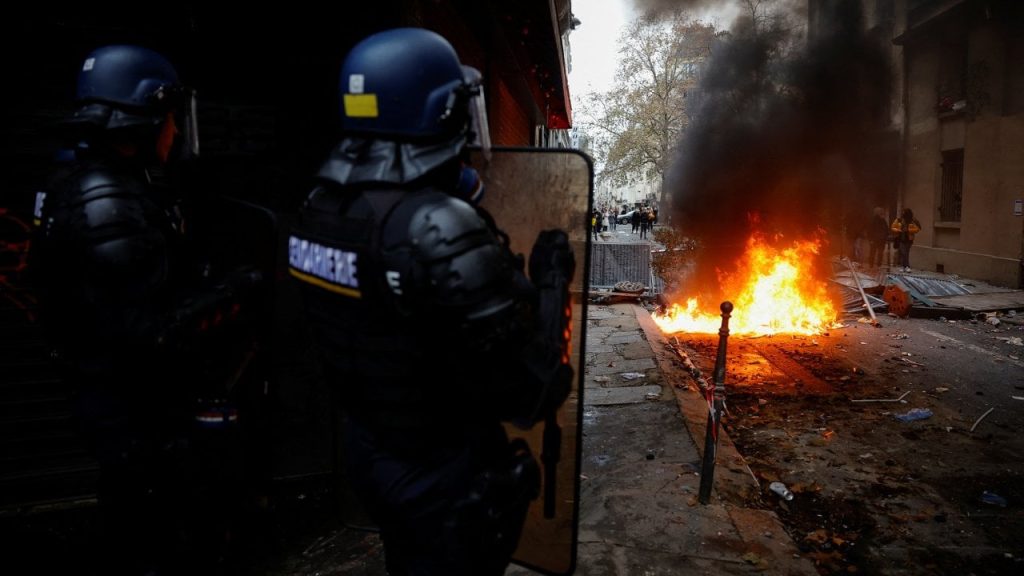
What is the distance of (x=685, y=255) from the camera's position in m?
13.0

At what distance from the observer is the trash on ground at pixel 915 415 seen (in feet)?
18.4

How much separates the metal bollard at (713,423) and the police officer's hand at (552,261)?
2.24 metres

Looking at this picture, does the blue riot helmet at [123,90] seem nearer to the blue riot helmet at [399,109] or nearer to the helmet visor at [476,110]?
the blue riot helmet at [399,109]

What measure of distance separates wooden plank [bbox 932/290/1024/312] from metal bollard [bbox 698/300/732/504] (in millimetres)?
9675

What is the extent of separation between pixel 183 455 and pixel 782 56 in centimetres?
1660

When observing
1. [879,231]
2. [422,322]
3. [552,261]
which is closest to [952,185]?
[879,231]

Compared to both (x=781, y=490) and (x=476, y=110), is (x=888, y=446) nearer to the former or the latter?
(x=781, y=490)

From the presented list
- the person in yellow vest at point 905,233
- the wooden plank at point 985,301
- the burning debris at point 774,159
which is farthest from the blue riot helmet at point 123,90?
the person in yellow vest at point 905,233

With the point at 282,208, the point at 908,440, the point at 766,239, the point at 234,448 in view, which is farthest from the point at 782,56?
the point at 234,448

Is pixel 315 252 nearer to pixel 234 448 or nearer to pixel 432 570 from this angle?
pixel 432 570

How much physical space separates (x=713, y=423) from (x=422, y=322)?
109 inches

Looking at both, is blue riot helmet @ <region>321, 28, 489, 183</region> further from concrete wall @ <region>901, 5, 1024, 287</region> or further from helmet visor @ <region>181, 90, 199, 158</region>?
concrete wall @ <region>901, 5, 1024, 287</region>

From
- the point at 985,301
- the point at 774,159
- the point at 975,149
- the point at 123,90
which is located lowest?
the point at 985,301

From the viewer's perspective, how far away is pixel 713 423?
3.76 m
